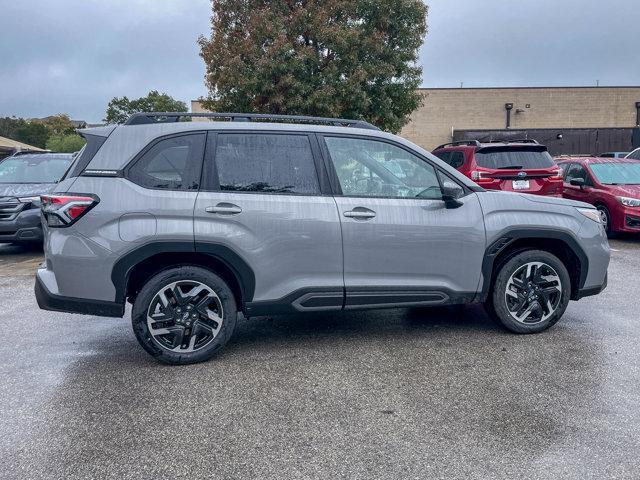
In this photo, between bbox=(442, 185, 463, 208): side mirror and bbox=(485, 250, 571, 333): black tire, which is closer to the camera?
bbox=(442, 185, 463, 208): side mirror

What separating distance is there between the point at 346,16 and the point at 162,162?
14.5m

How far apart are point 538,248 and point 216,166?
2966mm

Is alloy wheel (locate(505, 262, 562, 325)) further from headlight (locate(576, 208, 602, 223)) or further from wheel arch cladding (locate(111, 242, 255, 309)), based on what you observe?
wheel arch cladding (locate(111, 242, 255, 309))

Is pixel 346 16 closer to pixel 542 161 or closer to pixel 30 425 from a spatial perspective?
pixel 542 161

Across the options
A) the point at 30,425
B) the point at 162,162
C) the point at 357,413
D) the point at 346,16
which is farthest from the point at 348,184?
the point at 346,16

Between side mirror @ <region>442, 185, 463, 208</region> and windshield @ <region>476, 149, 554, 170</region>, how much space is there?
5.23m

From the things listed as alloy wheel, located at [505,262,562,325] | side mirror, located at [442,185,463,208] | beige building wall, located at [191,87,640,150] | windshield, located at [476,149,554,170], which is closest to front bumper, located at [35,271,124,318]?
side mirror, located at [442,185,463,208]

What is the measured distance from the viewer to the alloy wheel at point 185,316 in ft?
13.5

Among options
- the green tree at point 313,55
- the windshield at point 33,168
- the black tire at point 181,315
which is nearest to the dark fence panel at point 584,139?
the green tree at point 313,55

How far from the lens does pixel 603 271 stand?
4.95 m

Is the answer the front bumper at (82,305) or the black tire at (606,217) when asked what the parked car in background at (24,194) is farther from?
the black tire at (606,217)

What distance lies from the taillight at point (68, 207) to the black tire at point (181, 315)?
71 centimetres

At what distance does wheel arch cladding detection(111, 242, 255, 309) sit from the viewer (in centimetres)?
405

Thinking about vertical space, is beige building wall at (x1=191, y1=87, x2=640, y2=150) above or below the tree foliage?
below
